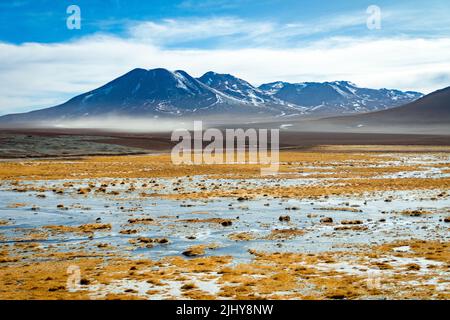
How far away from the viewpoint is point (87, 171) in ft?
168

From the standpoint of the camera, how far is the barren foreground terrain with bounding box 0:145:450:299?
12680mm

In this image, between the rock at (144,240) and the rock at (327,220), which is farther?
the rock at (327,220)

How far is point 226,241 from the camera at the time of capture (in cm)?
1877

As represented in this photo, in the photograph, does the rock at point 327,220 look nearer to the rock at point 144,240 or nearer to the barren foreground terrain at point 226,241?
the barren foreground terrain at point 226,241

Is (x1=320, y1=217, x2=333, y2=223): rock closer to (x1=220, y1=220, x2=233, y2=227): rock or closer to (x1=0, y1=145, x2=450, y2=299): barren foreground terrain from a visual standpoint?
A: (x1=0, y1=145, x2=450, y2=299): barren foreground terrain

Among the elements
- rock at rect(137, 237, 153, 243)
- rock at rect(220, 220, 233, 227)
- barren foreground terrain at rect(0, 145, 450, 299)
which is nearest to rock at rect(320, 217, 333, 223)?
barren foreground terrain at rect(0, 145, 450, 299)

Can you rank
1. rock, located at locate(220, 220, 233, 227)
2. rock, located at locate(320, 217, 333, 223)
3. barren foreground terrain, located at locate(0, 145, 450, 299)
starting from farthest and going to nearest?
rock, located at locate(320, 217, 333, 223), rock, located at locate(220, 220, 233, 227), barren foreground terrain, located at locate(0, 145, 450, 299)

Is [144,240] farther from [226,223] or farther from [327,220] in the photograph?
[327,220]

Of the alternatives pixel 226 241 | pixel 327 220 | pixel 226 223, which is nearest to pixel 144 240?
→ pixel 226 241

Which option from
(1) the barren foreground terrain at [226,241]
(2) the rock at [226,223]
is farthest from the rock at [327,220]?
(2) the rock at [226,223]

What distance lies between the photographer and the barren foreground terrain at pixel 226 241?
41.6ft
